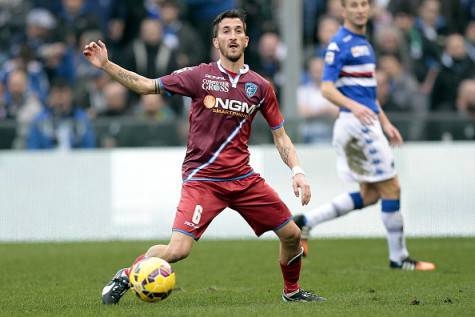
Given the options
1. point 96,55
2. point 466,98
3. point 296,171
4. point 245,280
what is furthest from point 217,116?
point 466,98

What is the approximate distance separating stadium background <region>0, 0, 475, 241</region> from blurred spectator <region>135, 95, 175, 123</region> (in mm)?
30

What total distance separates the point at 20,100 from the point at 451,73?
6874 mm

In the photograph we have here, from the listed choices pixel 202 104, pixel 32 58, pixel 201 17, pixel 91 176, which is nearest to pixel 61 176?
pixel 91 176

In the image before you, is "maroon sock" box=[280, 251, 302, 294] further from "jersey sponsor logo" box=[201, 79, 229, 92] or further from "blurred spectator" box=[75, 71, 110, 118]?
"blurred spectator" box=[75, 71, 110, 118]

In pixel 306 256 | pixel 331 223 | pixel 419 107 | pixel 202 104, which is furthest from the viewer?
pixel 419 107

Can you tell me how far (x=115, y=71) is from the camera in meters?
7.60

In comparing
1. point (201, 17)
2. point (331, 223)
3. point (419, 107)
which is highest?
point (201, 17)

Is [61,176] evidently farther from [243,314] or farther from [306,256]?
[243,314]

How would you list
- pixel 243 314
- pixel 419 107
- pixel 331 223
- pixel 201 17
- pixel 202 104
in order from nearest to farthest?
pixel 243 314 → pixel 202 104 → pixel 331 223 → pixel 419 107 → pixel 201 17

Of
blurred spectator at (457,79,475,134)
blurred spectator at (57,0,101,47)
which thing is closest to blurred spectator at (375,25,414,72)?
blurred spectator at (457,79,475,134)

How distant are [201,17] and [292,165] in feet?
36.2

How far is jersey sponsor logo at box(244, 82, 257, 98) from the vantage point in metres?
8.05

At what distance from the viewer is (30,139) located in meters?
15.0

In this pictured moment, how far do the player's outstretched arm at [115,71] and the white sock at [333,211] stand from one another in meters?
4.19
